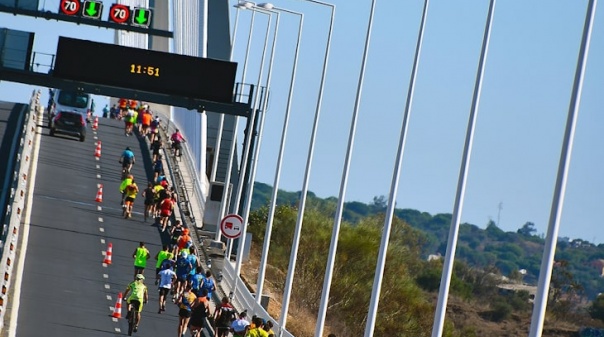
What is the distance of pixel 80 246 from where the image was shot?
47344mm

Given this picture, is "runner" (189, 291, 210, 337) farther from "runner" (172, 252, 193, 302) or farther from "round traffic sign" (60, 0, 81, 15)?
"round traffic sign" (60, 0, 81, 15)

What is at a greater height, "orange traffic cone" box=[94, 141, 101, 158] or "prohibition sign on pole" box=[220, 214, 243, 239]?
"orange traffic cone" box=[94, 141, 101, 158]

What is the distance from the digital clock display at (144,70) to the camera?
166 feet

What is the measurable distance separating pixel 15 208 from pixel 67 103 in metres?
29.2

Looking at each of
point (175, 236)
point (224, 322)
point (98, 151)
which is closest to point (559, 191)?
point (224, 322)

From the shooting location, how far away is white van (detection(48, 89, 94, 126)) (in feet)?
244

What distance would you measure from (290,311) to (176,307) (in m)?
21.1

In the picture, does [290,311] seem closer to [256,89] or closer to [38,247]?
[256,89]

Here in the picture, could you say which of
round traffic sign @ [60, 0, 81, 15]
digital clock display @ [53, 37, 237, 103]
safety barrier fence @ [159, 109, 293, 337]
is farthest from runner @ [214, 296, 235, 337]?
round traffic sign @ [60, 0, 81, 15]

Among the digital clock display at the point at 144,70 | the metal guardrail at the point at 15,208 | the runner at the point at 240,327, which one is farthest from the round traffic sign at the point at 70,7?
the runner at the point at 240,327

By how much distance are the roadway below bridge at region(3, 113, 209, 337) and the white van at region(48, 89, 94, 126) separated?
1.39 meters

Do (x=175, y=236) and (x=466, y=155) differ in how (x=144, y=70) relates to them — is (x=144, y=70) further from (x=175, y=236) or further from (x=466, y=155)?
(x=466, y=155)

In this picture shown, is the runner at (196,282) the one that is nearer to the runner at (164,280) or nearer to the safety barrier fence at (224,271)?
the runner at (164,280)

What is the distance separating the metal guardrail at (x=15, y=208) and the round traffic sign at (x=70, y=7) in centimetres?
497
